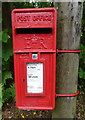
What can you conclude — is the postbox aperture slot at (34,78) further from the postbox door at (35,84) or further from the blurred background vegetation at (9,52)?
the blurred background vegetation at (9,52)

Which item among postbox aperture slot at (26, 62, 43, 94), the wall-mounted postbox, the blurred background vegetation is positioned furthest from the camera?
the blurred background vegetation

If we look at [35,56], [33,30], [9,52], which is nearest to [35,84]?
[35,56]

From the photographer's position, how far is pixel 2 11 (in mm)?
3531

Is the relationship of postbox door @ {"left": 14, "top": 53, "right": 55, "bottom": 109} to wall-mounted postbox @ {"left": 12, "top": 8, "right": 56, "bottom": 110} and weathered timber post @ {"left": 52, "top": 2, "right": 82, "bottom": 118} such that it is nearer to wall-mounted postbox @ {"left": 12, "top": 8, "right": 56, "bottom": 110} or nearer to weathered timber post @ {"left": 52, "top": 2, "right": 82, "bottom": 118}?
wall-mounted postbox @ {"left": 12, "top": 8, "right": 56, "bottom": 110}

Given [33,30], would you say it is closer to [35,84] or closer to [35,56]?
[35,56]

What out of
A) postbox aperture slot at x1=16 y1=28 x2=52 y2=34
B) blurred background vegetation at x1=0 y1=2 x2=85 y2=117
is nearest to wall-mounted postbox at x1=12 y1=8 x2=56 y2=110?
postbox aperture slot at x1=16 y1=28 x2=52 y2=34

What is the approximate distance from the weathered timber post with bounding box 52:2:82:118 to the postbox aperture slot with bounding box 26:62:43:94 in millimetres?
214

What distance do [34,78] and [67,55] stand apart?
1.50 feet

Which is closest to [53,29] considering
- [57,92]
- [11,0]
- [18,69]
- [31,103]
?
[18,69]

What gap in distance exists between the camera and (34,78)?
5.55ft

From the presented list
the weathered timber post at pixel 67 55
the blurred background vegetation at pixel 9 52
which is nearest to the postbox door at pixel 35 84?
the weathered timber post at pixel 67 55

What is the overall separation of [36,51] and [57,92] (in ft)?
1.86

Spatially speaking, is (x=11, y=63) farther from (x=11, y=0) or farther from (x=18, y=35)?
(x=18, y=35)

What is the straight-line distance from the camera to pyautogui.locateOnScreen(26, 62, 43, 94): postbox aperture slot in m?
1.65
